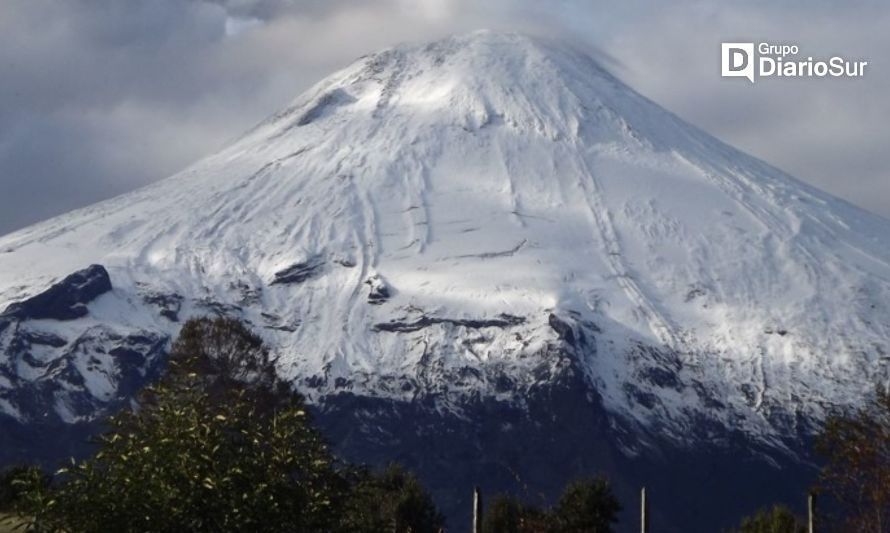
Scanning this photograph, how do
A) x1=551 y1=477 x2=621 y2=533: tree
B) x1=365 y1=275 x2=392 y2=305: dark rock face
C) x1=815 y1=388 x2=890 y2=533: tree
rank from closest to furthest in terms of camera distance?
x1=815 y1=388 x2=890 y2=533: tree → x1=551 y1=477 x2=621 y2=533: tree → x1=365 y1=275 x2=392 y2=305: dark rock face

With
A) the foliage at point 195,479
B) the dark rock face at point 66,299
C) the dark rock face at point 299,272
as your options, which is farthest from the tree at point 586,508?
the dark rock face at point 66,299

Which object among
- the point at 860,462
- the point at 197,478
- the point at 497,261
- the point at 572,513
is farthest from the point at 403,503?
the point at 497,261

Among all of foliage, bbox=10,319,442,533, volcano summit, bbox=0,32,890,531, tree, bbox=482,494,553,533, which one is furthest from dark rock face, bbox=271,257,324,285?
foliage, bbox=10,319,442,533

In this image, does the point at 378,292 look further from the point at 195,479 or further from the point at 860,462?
the point at 195,479

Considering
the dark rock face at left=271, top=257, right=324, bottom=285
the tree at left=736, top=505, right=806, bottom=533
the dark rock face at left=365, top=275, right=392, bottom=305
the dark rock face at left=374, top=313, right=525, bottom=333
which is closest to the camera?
the tree at left=736, top=505, right=806, bottom=533

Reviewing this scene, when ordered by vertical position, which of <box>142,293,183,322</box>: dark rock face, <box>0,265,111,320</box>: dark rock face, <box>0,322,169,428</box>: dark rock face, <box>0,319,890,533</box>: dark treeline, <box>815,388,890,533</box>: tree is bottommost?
<box>0,322,169,428</box>: dark rock face

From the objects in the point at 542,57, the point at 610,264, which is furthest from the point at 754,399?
the point at 542,57

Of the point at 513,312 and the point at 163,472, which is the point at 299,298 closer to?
the point at 513,312

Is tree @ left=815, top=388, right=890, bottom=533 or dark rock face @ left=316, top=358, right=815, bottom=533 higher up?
tree @ left=815, top=388, right=890, bottom=533

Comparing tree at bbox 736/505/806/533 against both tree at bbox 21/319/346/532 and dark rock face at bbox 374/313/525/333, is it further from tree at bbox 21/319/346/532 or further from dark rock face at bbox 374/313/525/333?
dark rock face at bbox 374/313/525/333
